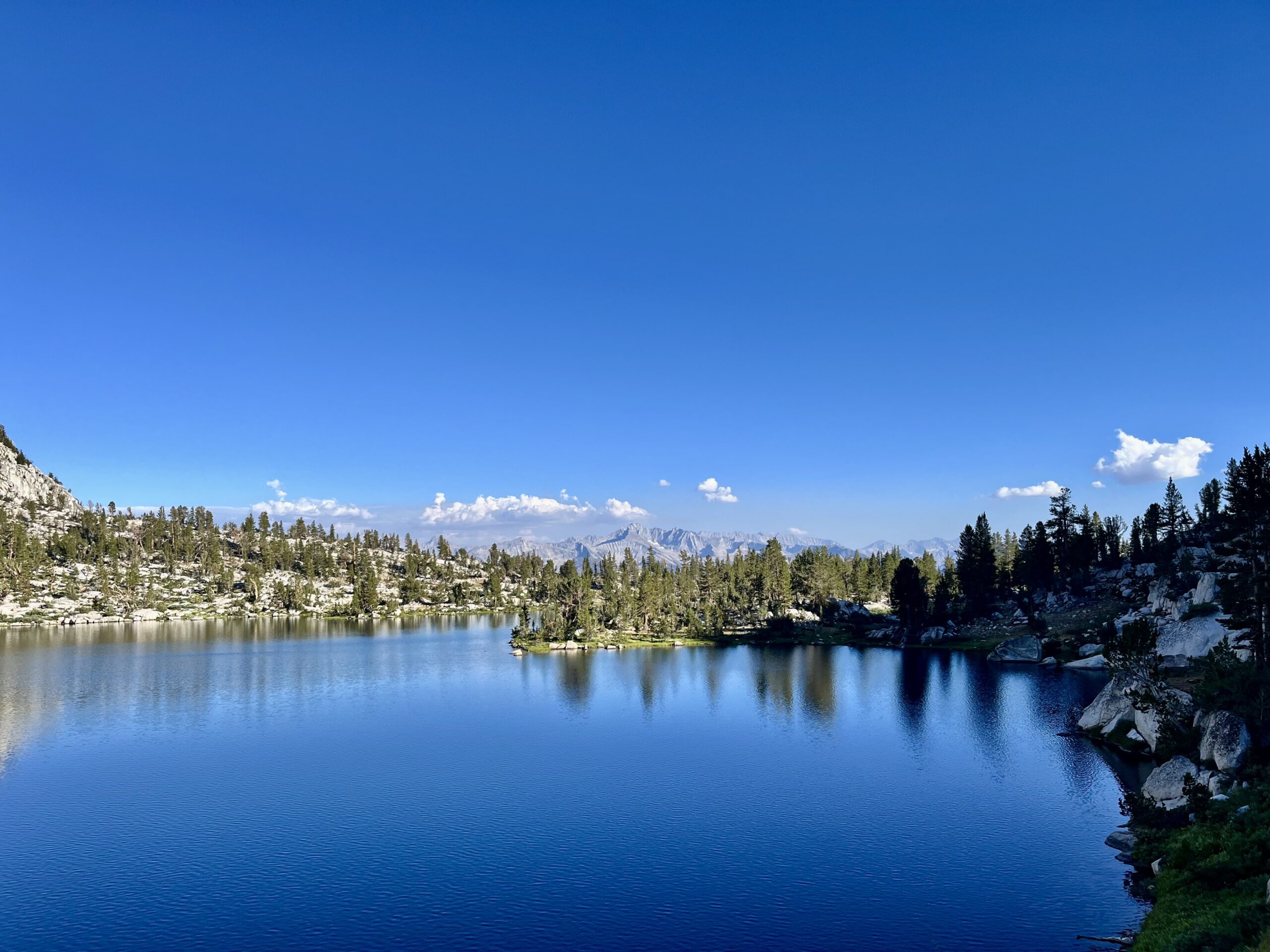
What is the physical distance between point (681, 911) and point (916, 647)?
138 meters

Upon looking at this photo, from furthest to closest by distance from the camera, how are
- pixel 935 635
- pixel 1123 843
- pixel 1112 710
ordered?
pixel 935 635
pixel 1112 710
pixel 1123 843

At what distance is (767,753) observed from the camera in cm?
7050

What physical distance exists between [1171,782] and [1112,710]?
26621 mm

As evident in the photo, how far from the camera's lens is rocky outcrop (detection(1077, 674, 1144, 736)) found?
72000 mm

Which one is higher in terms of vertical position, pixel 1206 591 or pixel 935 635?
pixel 1206 591

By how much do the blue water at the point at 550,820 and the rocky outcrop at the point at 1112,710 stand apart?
13.7ft

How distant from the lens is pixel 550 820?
51688mm

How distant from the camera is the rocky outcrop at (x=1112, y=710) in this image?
7200cm

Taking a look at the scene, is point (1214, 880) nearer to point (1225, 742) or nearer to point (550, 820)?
point (1225, 742)

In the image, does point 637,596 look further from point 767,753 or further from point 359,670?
point 767,753

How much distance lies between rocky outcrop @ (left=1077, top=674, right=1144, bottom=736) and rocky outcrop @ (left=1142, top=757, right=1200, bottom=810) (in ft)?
60.8

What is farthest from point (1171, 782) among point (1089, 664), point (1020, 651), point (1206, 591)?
point (1020, 651)

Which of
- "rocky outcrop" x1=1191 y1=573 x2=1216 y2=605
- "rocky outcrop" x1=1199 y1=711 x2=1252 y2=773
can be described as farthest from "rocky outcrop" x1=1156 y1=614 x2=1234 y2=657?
"rocky outcrop" x1=1199 y1=711 x2=1252 y2=773

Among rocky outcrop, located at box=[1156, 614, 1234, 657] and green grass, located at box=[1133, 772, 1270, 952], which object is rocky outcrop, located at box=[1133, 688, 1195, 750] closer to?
green grass, located at box=[1133, 772, 1270, 952]
